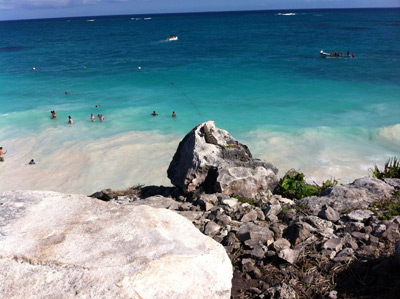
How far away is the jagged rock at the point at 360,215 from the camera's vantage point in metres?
7.42

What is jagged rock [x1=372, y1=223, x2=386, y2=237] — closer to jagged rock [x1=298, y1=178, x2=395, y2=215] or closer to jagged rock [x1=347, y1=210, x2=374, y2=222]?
jagged rock [x1=347, y1=210, x2=374, y2=222]

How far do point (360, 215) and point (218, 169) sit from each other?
4651mm

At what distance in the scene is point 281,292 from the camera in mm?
4910

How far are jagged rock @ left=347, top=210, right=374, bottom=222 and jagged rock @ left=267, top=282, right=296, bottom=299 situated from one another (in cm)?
321

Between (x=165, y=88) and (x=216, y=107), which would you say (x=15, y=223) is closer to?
(x=216, y=107)

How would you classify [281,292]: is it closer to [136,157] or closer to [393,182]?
[393,182]

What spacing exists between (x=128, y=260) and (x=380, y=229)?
4.98 metres

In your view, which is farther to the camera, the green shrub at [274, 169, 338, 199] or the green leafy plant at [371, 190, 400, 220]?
the green shrub at [274, 169, 338, 199]

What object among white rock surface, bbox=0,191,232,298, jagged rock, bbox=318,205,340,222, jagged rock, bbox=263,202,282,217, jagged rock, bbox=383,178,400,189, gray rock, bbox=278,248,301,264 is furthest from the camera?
jagged rock, bbox=383,178,400,189

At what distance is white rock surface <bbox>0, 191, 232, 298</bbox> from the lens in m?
3.74

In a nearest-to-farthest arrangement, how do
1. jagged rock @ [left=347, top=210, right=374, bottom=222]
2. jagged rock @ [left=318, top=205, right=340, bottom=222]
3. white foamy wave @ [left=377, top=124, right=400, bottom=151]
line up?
jagged rock @ [left=347, top=210, right=374, bottom=222] → jagged rock @ [left=318, top=205, right=340, bottom=222] → white foamy wave @ [left=377, top=124, right=400, bottom=151]

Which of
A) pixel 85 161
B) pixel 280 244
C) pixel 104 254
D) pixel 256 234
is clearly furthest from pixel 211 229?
pixel 85 161

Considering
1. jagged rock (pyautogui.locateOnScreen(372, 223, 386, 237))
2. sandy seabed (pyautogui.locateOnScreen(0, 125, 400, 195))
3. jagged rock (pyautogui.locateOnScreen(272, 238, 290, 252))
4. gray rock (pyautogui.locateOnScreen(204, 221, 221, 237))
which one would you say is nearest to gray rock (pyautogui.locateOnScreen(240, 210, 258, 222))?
gray rock (pyautogui.locateOnScreen(204, 221, 221, 237))

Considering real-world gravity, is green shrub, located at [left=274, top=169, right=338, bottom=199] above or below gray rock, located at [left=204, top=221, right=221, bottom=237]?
below
